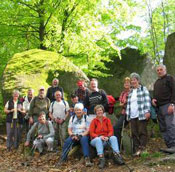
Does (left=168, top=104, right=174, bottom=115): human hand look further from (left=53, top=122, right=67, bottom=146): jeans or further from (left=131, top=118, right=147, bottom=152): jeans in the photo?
(left=53, top=122, right=67, bottom=146): jeans

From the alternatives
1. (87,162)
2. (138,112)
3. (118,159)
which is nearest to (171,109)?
(138,112)

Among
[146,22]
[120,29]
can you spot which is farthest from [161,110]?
[146,22]

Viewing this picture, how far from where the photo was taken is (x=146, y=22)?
888 inches

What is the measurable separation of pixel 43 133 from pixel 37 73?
3.21 m

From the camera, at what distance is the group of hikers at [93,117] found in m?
6.15

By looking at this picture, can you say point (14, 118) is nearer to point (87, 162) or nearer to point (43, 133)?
point (43, 133)

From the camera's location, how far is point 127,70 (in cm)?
1455

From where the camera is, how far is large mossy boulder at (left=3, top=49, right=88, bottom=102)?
986 cm

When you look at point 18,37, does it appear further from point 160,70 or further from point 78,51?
point 160,70

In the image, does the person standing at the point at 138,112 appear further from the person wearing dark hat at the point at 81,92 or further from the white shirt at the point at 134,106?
the person wearing dark hat at the point at 81,92

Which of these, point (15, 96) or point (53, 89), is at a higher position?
point (53, 89)

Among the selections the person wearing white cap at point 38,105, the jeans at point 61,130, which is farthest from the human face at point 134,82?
the person wearing white cap at point 38,105

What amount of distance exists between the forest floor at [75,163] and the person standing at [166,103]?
484mm

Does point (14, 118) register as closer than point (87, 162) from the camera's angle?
No
